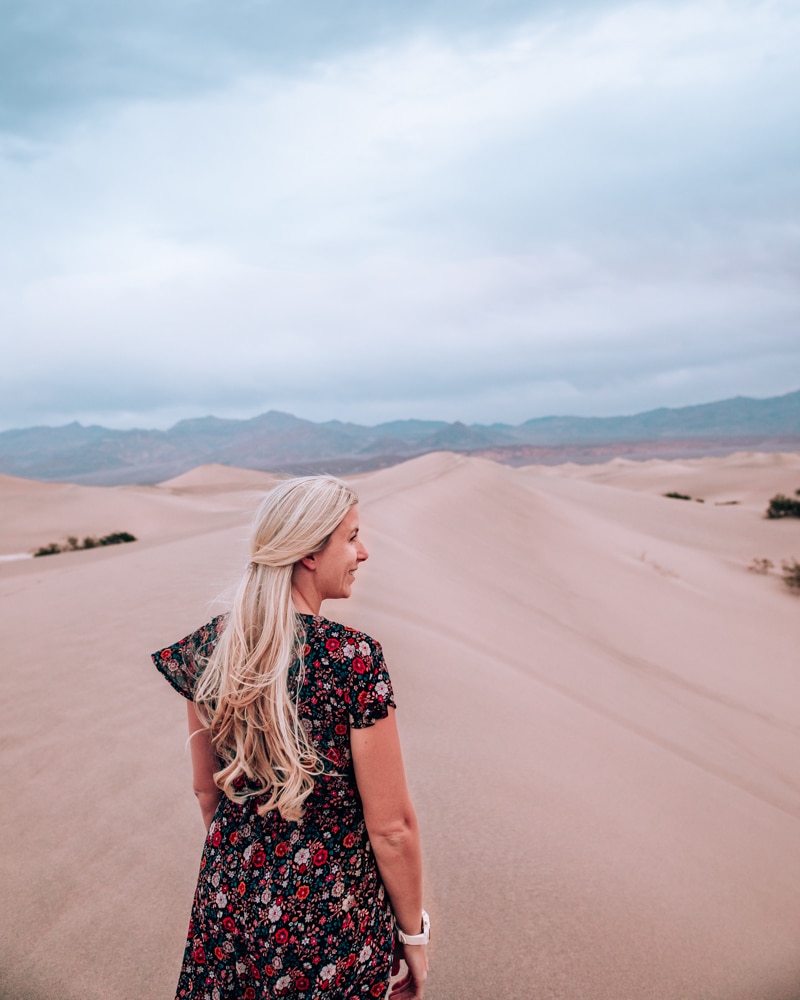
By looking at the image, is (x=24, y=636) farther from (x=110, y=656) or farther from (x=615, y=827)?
(x=615, y=827)

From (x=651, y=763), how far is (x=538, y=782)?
1.19 metres

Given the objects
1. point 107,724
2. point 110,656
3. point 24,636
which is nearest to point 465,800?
point 107,724

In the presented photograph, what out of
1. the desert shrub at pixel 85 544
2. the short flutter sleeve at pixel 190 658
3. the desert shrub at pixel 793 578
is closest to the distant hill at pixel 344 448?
the desert shrub at pixel 85 544

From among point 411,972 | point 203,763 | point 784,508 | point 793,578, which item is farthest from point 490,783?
point 784,508

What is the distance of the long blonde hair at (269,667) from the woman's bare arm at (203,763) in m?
0.07

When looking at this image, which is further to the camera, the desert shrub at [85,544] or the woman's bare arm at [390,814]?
the desert shrub at [85,544]

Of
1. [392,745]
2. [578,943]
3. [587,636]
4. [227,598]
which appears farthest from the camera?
[587,636]

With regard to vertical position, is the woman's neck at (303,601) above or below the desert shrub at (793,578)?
above

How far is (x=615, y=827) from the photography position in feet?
11.6

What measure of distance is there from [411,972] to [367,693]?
2.48 feet

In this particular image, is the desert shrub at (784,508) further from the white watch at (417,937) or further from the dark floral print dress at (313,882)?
the dark floral print dress at (313,882)

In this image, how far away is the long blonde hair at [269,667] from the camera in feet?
4.90

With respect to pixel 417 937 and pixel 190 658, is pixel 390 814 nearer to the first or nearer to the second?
pixel 417 937

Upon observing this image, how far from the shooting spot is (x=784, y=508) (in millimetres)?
20250
